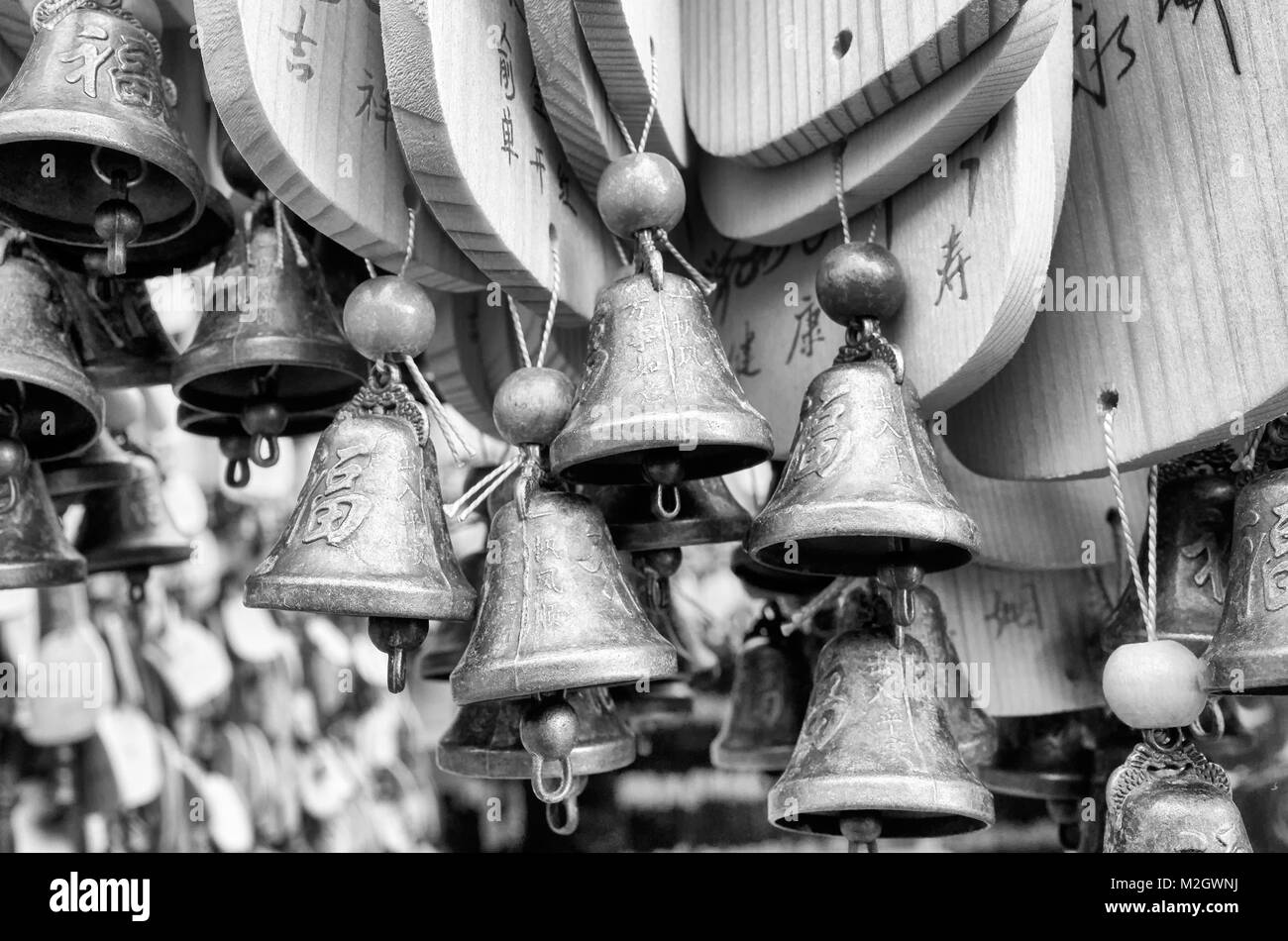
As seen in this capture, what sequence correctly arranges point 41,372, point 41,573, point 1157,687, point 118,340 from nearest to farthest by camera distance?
1. point 1157,687
2. point 41,372
3. point 41,573
4. point 118,340

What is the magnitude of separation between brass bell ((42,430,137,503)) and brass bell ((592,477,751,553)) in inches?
26.7

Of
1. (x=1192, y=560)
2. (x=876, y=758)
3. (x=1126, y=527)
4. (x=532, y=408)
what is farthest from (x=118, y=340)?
(x=1192, y=560)

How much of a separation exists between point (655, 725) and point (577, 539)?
1.67 m

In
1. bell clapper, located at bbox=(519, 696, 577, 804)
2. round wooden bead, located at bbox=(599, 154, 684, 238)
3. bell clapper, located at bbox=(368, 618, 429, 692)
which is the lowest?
bell clapper, located at bbox=(519, 696, 577, 804)

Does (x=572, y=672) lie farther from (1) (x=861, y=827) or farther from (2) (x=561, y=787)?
(1) (x=861, y=827)

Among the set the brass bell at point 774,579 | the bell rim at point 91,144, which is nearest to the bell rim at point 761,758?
the brass bell at point 774,579

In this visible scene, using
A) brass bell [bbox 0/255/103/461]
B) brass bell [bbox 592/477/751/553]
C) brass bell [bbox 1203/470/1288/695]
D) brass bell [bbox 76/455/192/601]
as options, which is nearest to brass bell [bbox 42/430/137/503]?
brass bell [bbox 76/455/192/601]

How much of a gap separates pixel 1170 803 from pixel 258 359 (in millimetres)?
973

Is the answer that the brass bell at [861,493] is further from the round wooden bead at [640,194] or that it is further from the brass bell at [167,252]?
the brass bell at [167,252]

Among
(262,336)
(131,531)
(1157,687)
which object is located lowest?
(1157,687)

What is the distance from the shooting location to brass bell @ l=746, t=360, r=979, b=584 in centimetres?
114

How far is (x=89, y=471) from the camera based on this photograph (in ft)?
5.71

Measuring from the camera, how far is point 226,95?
44.8 inches

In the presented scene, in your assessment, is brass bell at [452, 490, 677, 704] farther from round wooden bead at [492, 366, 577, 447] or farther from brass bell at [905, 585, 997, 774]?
brass bell at [905, 585, 997, 774]
